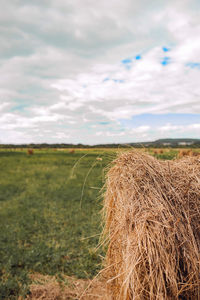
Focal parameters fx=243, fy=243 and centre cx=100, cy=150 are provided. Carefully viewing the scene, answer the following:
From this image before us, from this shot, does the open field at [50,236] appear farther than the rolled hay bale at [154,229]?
Yes

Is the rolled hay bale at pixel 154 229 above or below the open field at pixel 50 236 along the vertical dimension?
above

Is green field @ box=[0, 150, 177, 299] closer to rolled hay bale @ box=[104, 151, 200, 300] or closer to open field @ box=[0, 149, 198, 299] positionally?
open field @ box=[0, 149, 198, 299]

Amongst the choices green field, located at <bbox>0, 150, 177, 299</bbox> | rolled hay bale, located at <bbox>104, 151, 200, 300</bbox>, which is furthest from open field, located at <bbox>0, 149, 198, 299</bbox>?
rolled hay bale, located at <bbox>104, 151, 200, 300</bbox>

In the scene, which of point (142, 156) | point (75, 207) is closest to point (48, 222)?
point (75, 207)

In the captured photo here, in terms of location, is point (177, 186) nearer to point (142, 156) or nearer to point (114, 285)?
point (142, 156)

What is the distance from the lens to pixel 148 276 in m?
2.52

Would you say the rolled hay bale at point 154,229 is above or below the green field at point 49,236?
above

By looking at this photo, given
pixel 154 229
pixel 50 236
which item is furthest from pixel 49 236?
pixel 154 229

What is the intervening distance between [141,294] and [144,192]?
3.63 feet

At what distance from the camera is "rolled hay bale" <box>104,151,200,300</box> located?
253 centimetres

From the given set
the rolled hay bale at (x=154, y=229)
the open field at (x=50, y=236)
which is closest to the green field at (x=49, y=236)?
the open field at (x=50, y=236)

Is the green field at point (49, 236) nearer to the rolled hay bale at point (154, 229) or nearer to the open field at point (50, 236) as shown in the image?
the open field at point (50, 236)

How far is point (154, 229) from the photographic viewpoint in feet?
8.61

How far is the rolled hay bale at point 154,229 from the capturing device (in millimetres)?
2525
